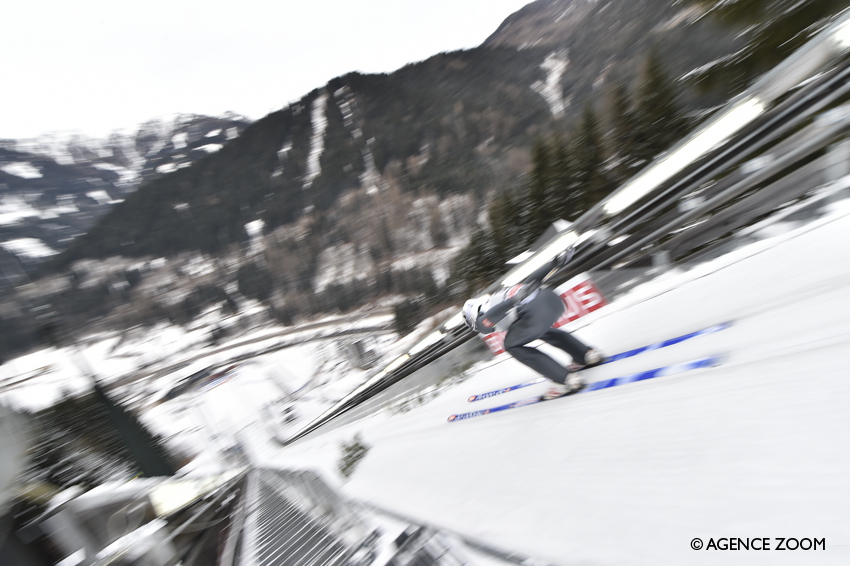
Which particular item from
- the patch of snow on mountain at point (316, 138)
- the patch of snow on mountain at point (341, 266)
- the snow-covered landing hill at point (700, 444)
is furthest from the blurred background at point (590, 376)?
the patch of snow on mountain at point (316, 138)

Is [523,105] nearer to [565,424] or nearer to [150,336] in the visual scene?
[565,424]

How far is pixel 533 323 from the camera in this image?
2.58 m

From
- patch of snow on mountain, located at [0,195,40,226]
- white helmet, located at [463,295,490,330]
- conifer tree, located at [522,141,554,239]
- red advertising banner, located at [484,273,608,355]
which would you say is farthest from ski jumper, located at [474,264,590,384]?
patch of snow on mountain, located at [0,195,40,226]

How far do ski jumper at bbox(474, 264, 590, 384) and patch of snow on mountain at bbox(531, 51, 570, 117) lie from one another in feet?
191

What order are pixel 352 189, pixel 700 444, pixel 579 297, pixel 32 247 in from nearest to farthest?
1. pixel 700 444
2. pixel 579 297
3. pixel 352 189
4. pixel 32 247

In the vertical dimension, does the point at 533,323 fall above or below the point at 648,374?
above

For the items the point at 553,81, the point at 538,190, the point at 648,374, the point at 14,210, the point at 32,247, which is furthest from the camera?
the point at 14,210

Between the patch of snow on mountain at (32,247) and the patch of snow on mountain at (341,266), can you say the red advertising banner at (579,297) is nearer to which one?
the patch of snow on mountain at (341,266)

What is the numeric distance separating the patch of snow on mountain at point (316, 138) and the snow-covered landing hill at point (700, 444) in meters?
134

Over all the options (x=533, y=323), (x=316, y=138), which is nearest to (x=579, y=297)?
(x=533, y=323)

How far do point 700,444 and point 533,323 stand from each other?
1208mm

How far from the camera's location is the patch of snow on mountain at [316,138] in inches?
5212

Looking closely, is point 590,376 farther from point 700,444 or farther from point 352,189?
Result: point 352,189

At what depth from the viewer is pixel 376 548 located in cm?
217
